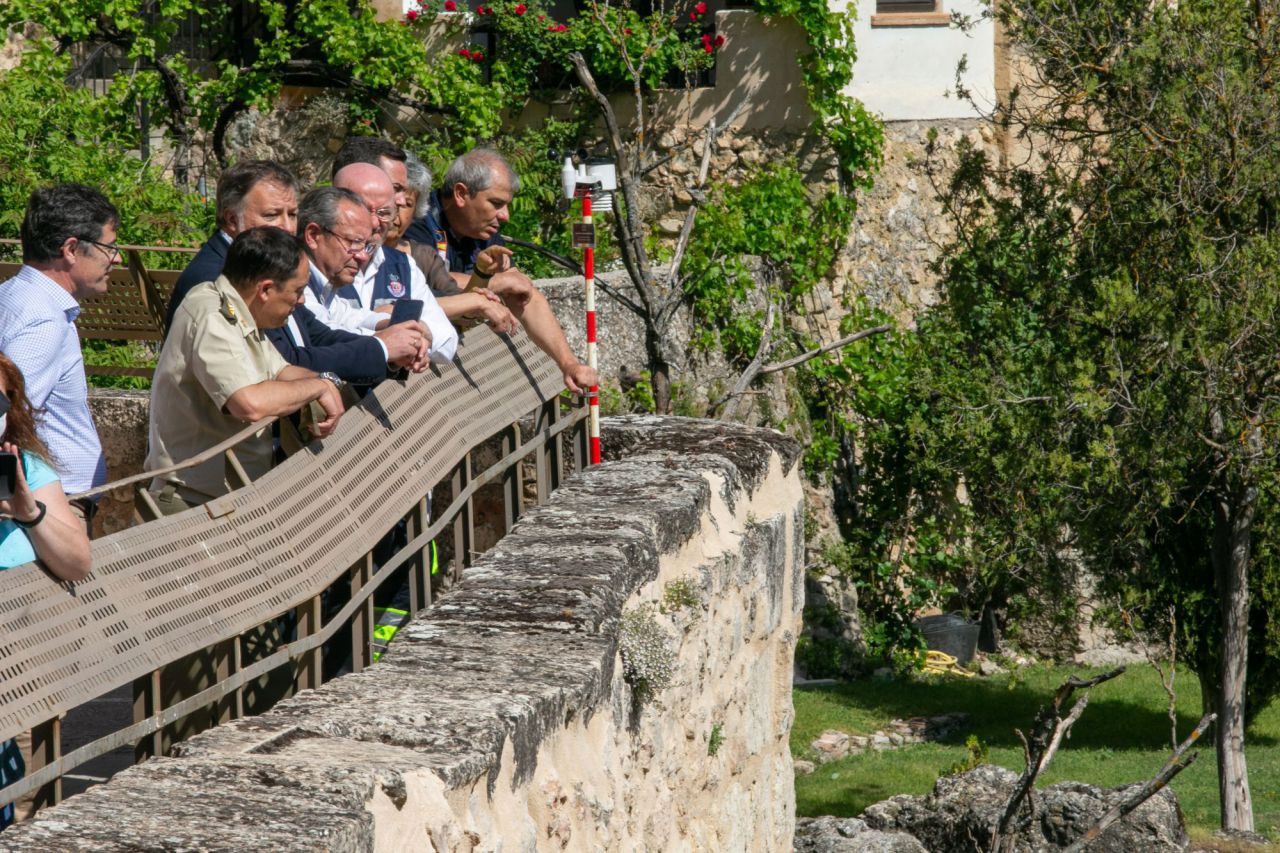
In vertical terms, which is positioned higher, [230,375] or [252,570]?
[230,375]

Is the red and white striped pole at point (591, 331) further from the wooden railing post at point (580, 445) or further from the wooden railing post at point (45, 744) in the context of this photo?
the wooden railing post at point (45, 744)

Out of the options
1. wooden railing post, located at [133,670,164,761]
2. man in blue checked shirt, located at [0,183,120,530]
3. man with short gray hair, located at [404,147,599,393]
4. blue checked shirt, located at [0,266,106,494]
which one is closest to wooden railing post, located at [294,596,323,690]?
wooden railing post, located at [133,670,164,761]

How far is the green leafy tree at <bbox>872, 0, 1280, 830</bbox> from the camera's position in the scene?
11352 millimetres

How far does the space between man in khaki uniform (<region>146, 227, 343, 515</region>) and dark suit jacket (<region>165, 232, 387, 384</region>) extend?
0.50 feet

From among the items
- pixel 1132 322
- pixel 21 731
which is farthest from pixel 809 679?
pixel 21 731

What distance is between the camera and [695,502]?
15.0 feet

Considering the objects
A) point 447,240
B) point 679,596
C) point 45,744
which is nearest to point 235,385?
point 45,744

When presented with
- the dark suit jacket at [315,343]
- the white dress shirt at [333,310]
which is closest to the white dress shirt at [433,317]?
the white dress shirt at [333,310]

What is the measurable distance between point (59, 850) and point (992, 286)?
12584mm

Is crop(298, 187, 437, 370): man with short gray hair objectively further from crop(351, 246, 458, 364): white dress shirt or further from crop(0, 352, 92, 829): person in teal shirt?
crop(0, 352, 92, 829): person in teal shirt

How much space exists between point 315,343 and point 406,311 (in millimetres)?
254

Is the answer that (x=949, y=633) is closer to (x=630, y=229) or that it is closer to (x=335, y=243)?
(x=630, y=229)

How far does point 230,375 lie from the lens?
3.69m

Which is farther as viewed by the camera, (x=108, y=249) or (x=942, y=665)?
(x=942, y=665)
